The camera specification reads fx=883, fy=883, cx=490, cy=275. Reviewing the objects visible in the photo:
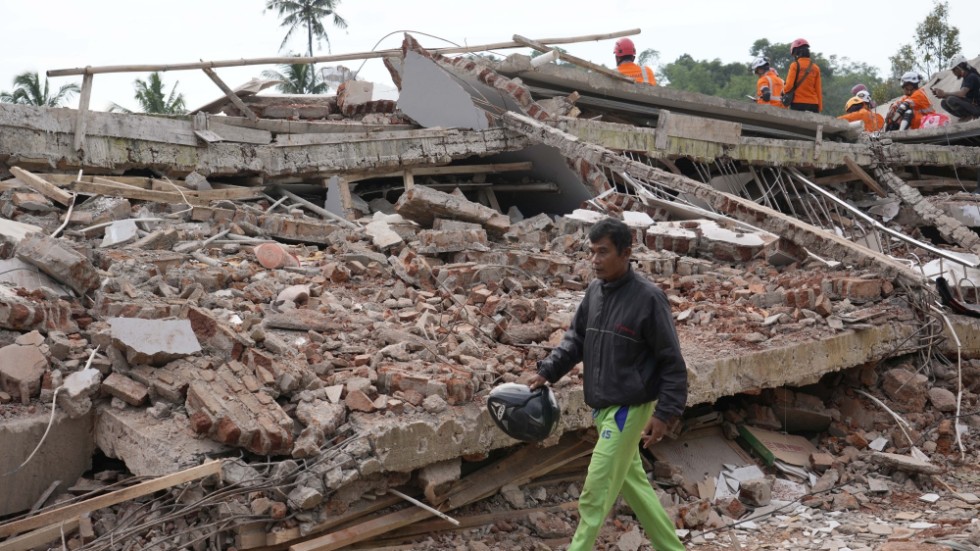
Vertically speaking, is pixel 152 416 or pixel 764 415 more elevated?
pixel 152 416

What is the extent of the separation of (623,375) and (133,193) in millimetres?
5826

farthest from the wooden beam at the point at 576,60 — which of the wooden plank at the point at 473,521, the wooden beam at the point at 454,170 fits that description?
the wooden plank at the point at 473,521

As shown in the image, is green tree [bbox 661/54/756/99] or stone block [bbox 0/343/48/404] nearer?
stone block [bbox 0/343/48/404]

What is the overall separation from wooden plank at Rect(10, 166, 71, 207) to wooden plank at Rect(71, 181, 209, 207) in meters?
0.22

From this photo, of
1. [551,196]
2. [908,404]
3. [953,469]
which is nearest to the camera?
[953,469]

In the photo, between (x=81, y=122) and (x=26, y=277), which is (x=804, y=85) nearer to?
(x=81, y=122)

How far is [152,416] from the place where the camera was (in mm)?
4406

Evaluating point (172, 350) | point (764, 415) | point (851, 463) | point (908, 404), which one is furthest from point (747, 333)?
point (172, 350)

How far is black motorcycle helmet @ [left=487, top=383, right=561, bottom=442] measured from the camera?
4.22 m

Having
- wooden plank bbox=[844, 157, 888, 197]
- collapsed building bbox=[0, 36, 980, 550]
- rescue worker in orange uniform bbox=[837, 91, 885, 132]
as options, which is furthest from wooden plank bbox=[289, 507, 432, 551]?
rescue worker in orange uniform bbox=[837, 91, 885, 132]

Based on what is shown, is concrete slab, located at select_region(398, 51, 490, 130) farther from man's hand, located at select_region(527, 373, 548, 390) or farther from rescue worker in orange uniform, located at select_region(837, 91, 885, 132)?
rescue worker in orange uniform, located at select_region(837, 91, 885, 132)

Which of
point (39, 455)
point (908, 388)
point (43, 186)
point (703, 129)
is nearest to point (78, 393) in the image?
point (39, 455)

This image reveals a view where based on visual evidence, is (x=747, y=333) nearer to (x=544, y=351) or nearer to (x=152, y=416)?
(x=544, y=351)

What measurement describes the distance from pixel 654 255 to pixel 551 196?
2857mm
